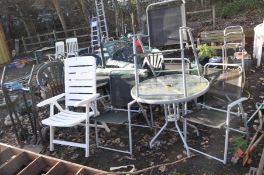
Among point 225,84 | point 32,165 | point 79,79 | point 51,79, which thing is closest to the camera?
point 32,165

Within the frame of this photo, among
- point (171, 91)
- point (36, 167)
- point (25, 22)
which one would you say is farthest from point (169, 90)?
point (25, 22)

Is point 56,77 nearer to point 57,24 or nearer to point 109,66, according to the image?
point 109,66

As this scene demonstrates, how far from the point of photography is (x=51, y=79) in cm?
500

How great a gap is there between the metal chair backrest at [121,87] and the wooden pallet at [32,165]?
5.27 feet

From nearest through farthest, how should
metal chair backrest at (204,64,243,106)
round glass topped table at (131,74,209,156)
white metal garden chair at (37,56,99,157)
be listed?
round glass topped table at (131,74,209,156), metal chair backrest at (204,64,243,106), white metal garden chair at (37,56,99,157)

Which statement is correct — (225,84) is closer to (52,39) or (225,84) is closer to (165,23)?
(165,23)

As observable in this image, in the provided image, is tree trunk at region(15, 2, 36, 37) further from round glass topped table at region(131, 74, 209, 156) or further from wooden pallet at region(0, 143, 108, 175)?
wooden pallet at region(0, 143, 108, 175)

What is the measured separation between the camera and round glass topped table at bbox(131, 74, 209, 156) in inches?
136

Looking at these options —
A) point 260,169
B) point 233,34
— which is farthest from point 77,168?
point 233,34

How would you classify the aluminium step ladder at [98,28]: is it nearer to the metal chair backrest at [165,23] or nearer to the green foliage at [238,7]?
the metal chair backrest at [165,23]

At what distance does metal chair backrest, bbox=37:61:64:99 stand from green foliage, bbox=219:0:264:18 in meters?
9.37

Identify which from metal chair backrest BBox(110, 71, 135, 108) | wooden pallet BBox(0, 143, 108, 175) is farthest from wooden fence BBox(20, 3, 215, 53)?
wooden pallet BBox(0, 143, 108, 175)

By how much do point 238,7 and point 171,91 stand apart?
10.5 m

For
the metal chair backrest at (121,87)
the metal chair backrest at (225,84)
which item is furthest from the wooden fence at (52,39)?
the metal chair backrest at (225,84)
